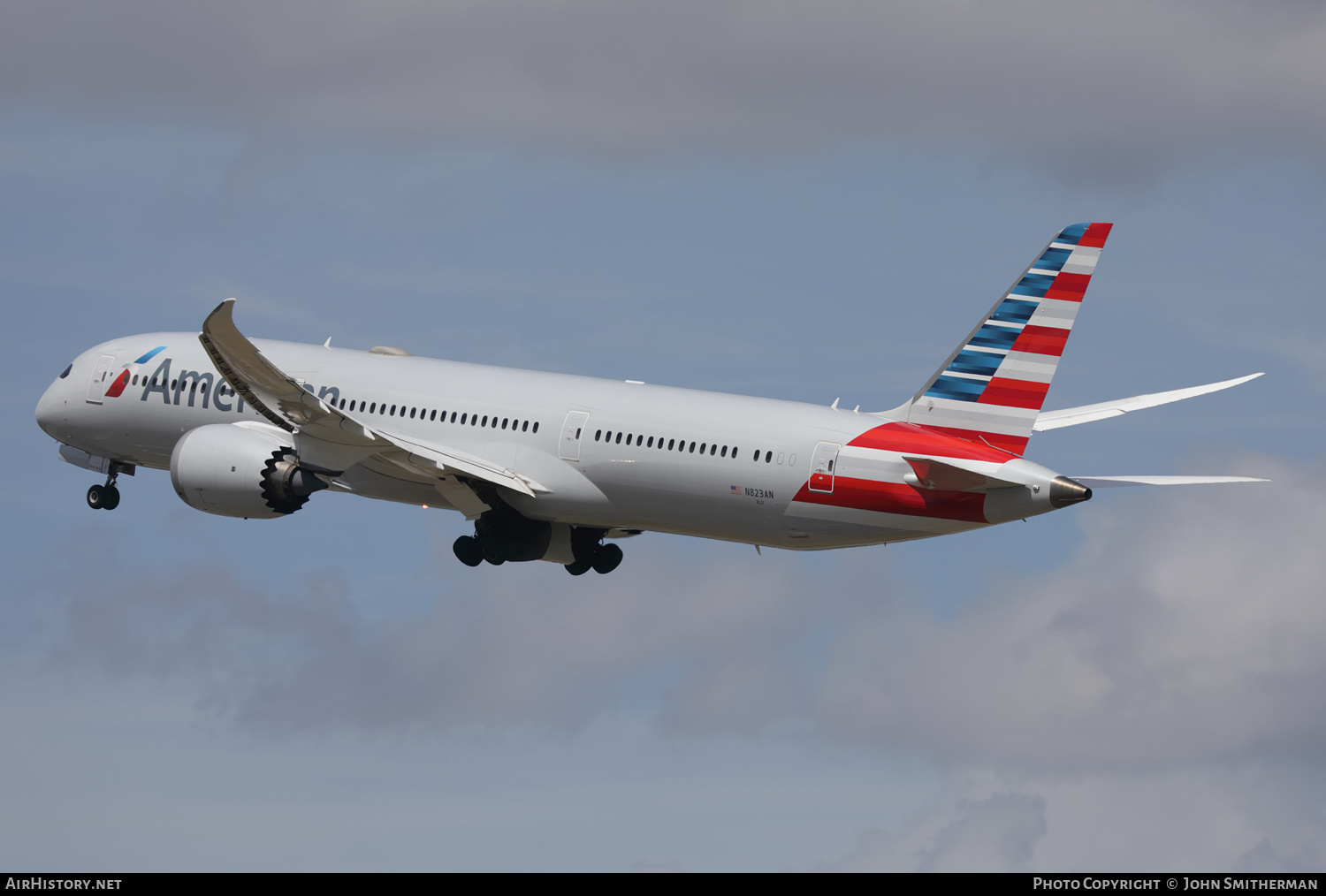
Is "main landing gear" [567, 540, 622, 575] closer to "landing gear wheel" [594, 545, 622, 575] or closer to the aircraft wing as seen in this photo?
"landing gear wheel" [594, 545, 622, 575]

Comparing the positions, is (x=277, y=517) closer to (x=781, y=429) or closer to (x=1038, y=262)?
(x=781, y=429)

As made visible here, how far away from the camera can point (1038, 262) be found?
4641 cm

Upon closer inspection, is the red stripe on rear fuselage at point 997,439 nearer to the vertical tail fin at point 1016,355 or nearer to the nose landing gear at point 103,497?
the vertical tail fin at point 1016,355

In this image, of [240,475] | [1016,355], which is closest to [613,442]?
[240,475]

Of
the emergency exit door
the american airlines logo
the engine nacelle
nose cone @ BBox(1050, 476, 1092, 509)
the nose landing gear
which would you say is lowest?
nose cone @ BBox(1050, 476, 1092, 509)

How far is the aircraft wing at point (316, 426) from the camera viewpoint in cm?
4475

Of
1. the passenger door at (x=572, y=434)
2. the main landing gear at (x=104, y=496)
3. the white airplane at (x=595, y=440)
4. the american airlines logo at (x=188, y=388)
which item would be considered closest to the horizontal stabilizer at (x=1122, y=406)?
the white airplane at (x=595, y=440)

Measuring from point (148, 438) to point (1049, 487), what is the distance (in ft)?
81.7

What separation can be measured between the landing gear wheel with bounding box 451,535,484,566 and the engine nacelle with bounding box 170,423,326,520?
4113 mm

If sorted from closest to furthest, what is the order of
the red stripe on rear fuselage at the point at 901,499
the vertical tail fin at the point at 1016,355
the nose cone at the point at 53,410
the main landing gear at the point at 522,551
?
the red stripe on rear fuselage at the point at 901,499 → the vertical tail fin at the point at 1016,355 → the main landing gear at the point at 522,551 → the nose cone at the point at 53,410

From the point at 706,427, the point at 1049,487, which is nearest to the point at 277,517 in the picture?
the point at 706,427

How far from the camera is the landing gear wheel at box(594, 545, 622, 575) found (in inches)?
2154

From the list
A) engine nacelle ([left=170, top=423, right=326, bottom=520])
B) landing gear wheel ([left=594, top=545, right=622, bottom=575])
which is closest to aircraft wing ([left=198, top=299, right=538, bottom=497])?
engine nacelle ([left=170, top=423, right=326, bottom=520])

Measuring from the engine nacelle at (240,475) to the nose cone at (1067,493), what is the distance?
1855 centimetres
